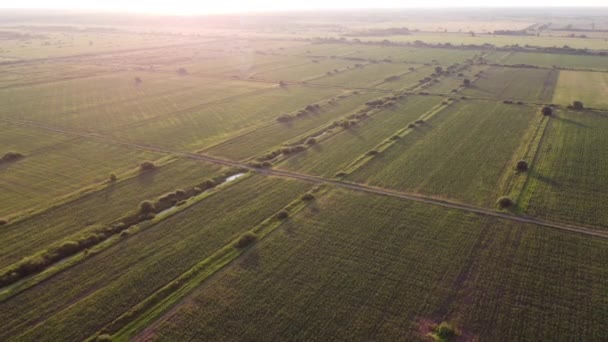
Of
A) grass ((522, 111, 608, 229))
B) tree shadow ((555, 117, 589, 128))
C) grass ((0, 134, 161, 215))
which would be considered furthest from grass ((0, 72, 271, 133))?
tree shadow ((555, 117, 589, 128))

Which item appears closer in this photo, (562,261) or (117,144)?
(562,261)

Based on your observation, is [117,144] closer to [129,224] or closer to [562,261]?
[129,224]

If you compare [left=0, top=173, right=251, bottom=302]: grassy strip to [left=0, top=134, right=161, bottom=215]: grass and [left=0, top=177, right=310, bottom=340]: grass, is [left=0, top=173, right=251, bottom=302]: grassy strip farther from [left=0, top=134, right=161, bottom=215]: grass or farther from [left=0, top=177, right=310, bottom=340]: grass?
[left=0, top=134, right=161, bottom=215]: grass

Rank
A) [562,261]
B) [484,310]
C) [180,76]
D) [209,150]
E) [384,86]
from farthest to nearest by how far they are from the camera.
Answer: [180,76] < [384,86] < [209,150] < [562,261] < [484,310]

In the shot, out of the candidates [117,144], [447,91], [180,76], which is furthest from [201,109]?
[447,91]

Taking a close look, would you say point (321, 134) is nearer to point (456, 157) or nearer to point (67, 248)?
point (456, 157)

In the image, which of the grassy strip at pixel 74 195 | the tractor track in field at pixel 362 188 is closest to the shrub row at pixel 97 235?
the tractor track in field at pixel 362 188

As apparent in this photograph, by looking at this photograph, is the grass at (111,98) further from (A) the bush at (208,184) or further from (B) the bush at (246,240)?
(B) the bush at (246,240)
